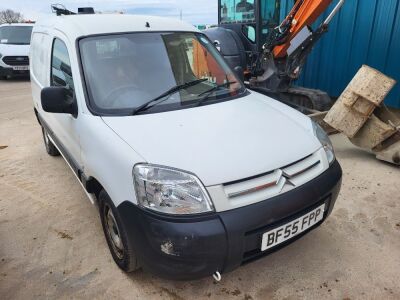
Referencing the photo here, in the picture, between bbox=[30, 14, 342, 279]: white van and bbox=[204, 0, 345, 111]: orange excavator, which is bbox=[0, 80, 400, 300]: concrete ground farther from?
bbox=[204, 0, 345, 111]: orange excavator

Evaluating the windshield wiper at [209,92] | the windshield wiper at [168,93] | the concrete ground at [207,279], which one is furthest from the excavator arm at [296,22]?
the windshield wiper at [168,93]

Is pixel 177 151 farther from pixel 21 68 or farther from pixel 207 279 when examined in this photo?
pixel 21 68

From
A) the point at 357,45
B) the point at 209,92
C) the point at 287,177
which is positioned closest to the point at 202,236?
the point at 287,177

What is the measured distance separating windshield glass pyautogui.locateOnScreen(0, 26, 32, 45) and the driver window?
8540 mm

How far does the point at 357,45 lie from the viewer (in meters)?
6.58

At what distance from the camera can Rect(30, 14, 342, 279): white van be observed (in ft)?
6.43

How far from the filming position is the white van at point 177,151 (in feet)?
6.43

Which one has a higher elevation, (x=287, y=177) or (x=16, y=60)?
(x=287, y=177)

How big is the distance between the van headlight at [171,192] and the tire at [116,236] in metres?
0.34

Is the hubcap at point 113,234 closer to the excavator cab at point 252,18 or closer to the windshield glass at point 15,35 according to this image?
the excavator cab at point 252,18

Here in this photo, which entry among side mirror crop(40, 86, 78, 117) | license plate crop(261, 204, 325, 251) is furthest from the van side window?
license plate crop(261, 204, 325, 251)

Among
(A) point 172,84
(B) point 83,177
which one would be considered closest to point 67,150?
(B) point 83,177

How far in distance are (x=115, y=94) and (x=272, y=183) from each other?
1.38 meters

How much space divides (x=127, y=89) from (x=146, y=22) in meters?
0.87
